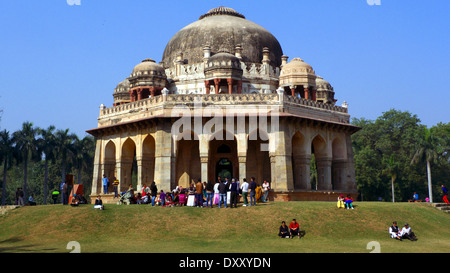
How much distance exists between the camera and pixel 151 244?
661 inches

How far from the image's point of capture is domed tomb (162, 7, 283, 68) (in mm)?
36156

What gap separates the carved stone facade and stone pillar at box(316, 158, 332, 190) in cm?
6

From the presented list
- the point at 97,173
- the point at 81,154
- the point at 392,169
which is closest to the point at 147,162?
the point at 97,173

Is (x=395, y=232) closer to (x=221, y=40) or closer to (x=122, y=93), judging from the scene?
(x=221, y=40)

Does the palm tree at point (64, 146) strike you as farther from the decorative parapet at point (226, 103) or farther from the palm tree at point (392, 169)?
the palm tree at point (392, 169)

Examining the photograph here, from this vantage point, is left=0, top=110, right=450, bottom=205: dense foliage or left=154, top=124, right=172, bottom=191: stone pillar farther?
left=0, top=110, right=450, bottom=205: dense foliage

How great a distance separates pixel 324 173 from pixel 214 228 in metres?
14.8

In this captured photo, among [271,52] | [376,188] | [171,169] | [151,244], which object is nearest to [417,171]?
[376,188]

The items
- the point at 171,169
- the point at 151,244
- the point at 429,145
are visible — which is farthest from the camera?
the point at 429,145

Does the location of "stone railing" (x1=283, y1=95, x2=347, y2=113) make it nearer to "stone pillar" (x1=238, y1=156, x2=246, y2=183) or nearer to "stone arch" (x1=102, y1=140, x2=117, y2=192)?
"stone pillar" (x1=238, y1=156, x2=246, y2=183)

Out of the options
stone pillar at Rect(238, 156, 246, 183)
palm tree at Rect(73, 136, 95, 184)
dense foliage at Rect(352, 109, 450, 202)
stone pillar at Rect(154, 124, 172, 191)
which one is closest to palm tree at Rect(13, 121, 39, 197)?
palm tree at Rect(73, 136, 95, 184)

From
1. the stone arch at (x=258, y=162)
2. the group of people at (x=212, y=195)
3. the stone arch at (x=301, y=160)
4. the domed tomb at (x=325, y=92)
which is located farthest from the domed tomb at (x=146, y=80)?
the domed tomb at (x=325, y=92)
